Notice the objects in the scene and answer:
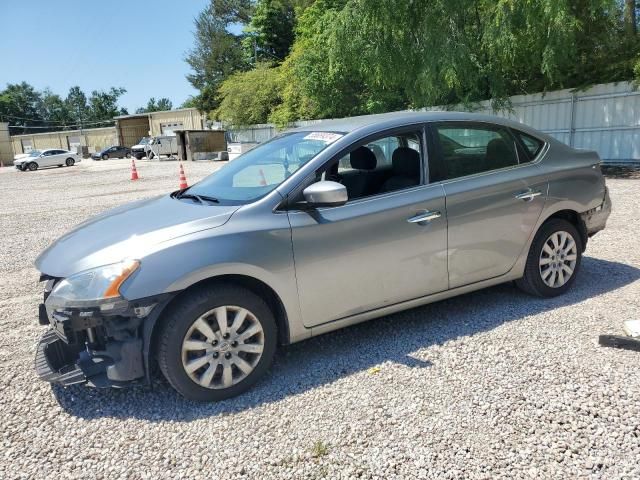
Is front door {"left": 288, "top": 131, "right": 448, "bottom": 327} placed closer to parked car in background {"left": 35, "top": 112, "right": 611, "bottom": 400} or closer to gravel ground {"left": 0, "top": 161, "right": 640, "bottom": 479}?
parked car in background {"left": 35, "top": 112, "right": 611, "bottom": 400}

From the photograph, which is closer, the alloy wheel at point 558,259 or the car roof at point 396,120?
the car roof at point 396,120

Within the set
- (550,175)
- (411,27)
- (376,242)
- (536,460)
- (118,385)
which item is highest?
(411,27)

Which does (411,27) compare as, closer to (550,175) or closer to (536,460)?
(550,175)

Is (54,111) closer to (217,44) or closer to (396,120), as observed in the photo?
(217,44)

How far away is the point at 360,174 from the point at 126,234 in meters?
1.79

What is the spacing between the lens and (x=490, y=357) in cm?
345

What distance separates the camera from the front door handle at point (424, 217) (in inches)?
141

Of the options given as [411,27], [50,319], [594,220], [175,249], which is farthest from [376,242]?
[411,27]

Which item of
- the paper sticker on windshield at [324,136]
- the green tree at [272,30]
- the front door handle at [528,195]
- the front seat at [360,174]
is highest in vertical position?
the green tree at [272,30]

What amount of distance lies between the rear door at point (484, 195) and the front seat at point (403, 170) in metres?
0.14

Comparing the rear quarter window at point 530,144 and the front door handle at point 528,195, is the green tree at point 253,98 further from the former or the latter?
the front door handle at point 528,195

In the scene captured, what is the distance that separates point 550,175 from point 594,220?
2.45 feet

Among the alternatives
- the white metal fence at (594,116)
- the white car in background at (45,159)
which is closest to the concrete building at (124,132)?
the white car in background at (45,159)

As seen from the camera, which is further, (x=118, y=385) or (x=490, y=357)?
(x=490, y=357)
